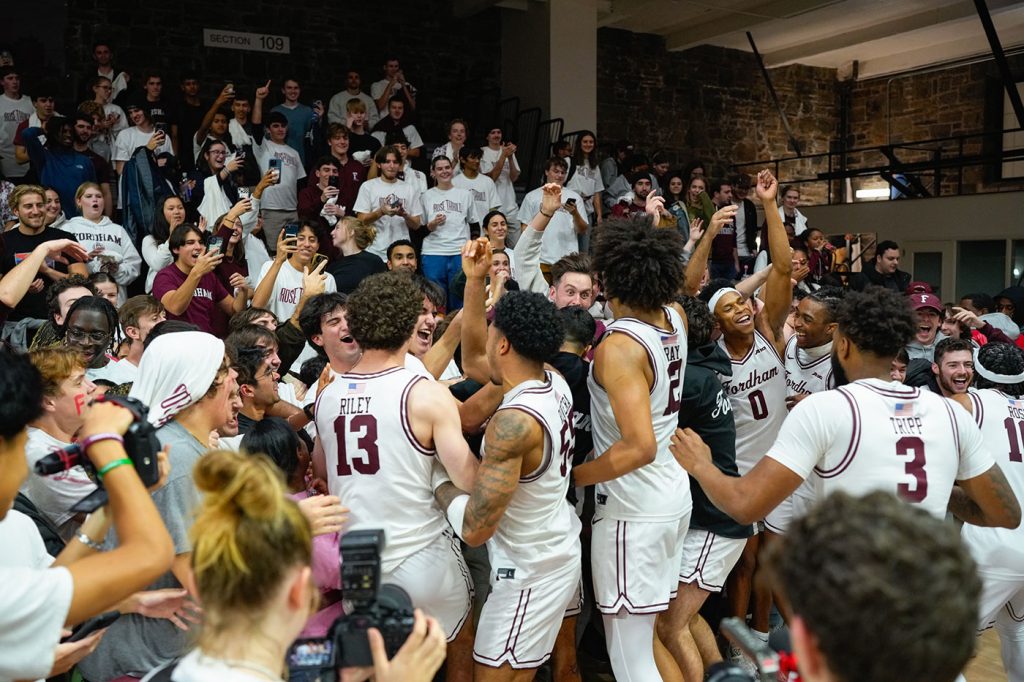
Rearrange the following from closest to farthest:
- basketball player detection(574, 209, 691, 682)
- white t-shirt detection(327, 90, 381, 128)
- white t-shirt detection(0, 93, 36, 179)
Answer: basketball player detection(574, 209, 691, 682)
white t-shirt detection(0, 93, 36, 179)
white t-shirt detection(327, 90, 381, 128)

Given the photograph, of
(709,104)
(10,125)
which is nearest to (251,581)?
(10,125)

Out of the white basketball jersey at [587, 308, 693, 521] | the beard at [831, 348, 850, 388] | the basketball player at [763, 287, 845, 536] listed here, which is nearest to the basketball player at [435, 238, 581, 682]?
the white basketball jersey at [587, 308, 693, 521]

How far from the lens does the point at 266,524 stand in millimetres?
1560

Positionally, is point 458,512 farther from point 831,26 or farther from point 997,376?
point 831,26

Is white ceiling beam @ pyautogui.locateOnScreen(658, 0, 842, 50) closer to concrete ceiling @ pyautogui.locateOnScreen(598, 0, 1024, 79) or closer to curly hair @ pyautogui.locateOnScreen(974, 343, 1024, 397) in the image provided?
concrete ceiling @ pyautogui.locateOnScreen(598, 0, 1024, 79)

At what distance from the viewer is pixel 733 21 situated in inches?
558

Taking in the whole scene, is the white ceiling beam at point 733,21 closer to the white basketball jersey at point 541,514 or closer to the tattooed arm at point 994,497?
the tattooed arm at point 994,497

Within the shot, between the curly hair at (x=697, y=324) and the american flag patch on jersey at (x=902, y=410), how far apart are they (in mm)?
1262

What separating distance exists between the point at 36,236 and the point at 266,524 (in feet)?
17.4

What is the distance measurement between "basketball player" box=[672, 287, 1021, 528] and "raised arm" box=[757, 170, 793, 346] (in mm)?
1568

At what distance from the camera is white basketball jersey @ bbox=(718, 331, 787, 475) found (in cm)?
433

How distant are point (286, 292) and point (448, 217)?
2842mm

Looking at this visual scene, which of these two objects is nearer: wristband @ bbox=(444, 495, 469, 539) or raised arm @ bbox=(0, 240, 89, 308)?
wristband @ bbox=(444, 495, 469, 539)

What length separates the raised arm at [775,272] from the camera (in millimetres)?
4379
